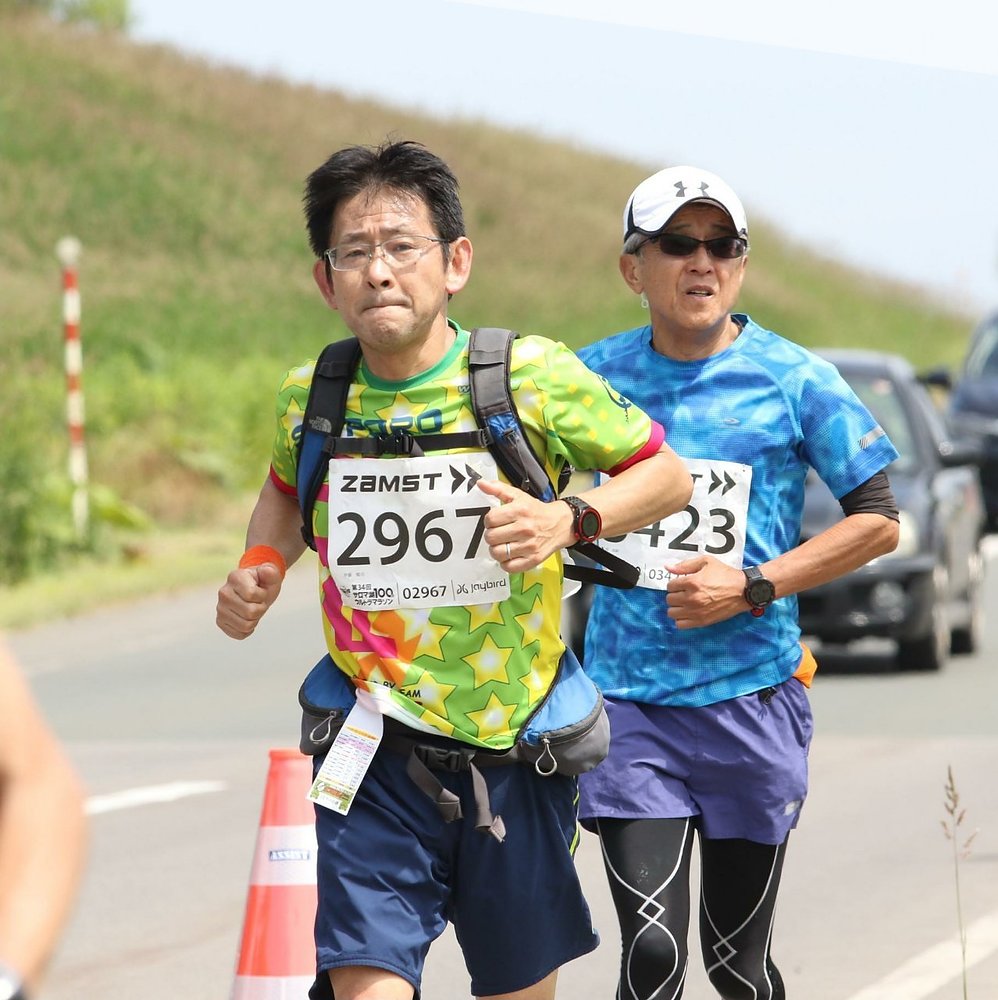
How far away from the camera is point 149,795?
10.4 meters

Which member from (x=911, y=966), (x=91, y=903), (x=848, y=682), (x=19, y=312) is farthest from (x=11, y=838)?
(x=19, y=312)

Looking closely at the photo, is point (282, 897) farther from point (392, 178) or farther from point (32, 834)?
point (32, 834)

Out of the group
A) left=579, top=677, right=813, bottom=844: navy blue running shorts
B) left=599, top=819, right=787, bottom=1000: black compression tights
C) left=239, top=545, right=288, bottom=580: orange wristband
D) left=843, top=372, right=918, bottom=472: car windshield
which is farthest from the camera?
left=843, top=372, right=918, bottom=472: car windshield

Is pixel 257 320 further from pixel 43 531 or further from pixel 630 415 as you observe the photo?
pixel 630 415

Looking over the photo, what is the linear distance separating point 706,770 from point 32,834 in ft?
10.0

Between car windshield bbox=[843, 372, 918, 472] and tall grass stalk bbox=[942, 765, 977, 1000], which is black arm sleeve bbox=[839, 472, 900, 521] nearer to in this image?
tall grass stalk bbox=[942, 765, 977, 1000]

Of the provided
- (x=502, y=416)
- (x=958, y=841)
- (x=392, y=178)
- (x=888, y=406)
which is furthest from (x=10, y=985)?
(x=888, y=406)

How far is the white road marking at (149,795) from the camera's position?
10195mm

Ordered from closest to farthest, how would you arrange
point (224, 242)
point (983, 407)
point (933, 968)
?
point (933, 968), point (983, 407), point (224, 242)

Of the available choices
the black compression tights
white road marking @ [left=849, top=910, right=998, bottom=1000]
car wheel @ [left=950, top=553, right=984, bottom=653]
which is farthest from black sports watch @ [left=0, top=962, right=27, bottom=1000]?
car wheel @ [left=950, top=553, right=984, bottom=653]

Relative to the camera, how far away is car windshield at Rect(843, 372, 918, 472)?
13.9 metres

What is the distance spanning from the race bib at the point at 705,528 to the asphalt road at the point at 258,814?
191 centimetres

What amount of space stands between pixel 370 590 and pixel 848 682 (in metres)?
9.16

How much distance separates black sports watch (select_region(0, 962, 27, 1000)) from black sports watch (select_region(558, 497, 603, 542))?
233cm
